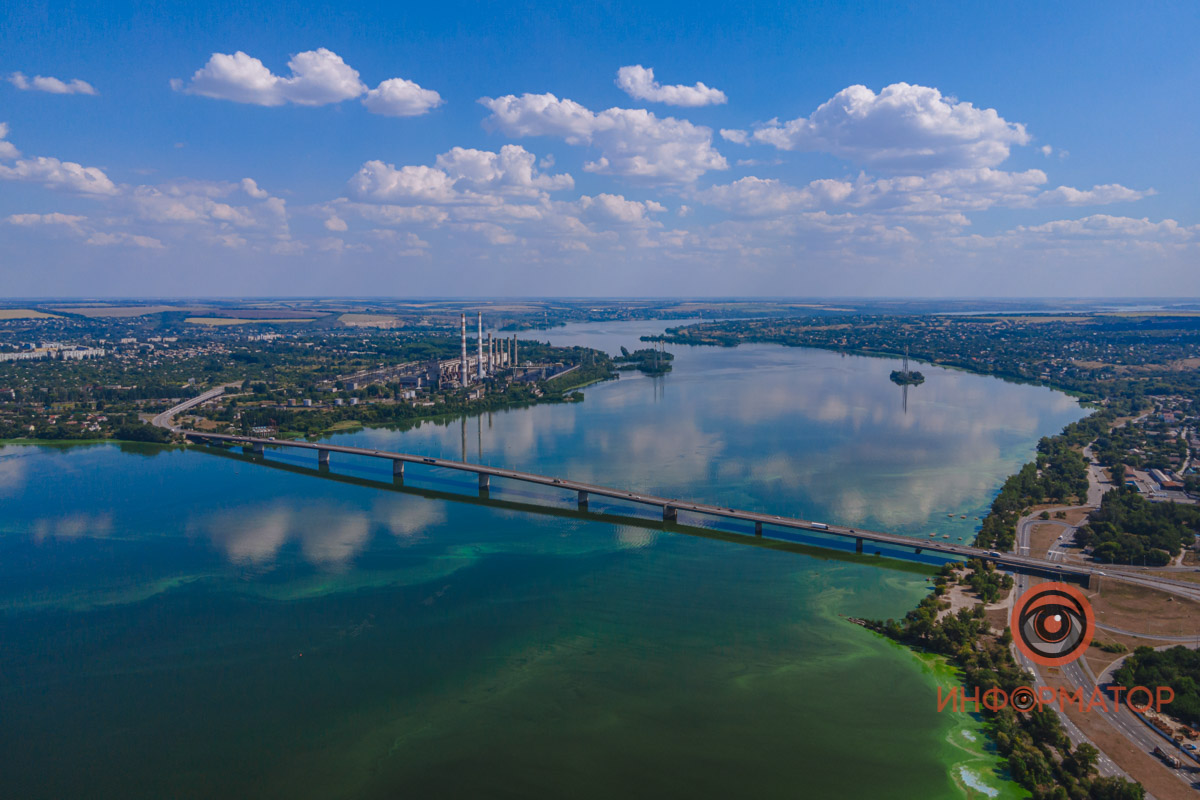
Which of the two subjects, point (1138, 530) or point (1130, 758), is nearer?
point (1130, 758)

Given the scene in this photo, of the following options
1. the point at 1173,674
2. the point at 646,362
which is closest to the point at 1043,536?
the point at 1173,674

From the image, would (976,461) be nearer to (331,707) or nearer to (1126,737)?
(1126,737)

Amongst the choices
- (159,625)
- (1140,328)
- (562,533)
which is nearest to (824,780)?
(562,533)

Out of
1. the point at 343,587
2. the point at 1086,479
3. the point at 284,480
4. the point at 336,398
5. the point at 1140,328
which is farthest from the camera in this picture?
the point at 1140,328

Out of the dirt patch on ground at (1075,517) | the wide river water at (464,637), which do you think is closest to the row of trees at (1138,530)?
the dirt patch on ground at (1075,517)

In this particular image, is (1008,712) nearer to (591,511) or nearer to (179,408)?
(591,511)

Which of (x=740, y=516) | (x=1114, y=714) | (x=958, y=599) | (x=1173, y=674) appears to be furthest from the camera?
(x=740, y=516)

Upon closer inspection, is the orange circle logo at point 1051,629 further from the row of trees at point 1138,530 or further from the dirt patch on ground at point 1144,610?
the row of trees at point 1138,530
